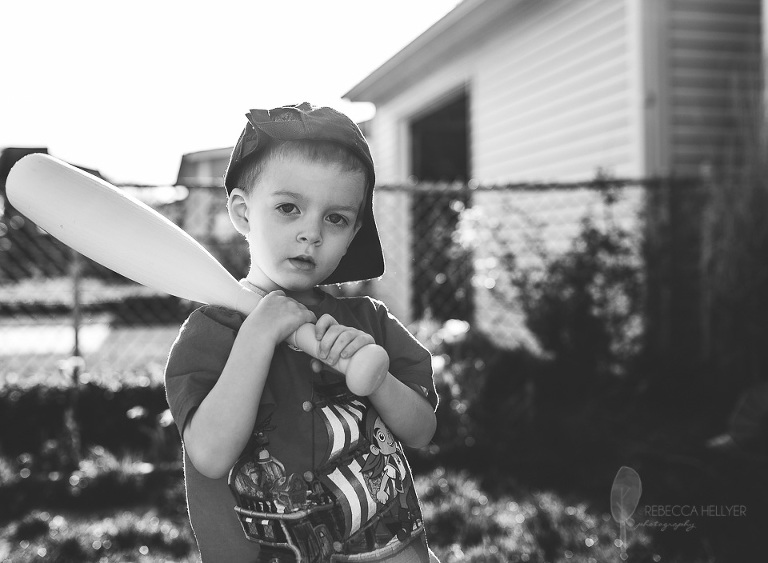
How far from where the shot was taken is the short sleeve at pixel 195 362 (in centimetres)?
119

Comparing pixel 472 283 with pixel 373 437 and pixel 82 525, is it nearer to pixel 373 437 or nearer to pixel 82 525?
pixel 82 525

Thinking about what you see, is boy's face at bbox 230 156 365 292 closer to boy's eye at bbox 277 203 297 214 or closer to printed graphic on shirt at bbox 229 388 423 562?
boy's eye at bbox 277 203 297 214

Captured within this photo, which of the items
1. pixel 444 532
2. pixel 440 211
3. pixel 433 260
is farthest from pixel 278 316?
pixel 440 211

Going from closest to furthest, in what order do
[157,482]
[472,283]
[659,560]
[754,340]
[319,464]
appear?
[319,464], [659,560], [157,482], [754,340], [472,283]

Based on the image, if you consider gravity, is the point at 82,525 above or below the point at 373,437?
below

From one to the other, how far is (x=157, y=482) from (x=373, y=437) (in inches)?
88.8

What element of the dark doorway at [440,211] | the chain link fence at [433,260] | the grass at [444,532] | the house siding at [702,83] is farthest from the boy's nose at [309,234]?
the house siding at [702,83]

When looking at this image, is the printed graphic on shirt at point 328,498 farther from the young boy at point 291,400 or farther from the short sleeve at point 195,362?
the short sleeve at point 195,362

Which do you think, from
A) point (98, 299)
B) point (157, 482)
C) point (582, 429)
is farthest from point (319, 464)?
point (98, 299)

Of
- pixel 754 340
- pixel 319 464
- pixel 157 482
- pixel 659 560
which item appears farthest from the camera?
pixel 754 340

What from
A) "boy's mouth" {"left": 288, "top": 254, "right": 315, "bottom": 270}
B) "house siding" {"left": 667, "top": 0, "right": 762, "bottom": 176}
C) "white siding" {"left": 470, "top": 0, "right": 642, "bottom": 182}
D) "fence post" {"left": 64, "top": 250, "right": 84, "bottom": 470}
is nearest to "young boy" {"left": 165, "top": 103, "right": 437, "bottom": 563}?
"boy's mouth" {"left": 288, "top": 254, "right": 315, "bottom": 270}

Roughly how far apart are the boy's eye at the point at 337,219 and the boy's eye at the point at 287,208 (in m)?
0.07

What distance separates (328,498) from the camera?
1.22m

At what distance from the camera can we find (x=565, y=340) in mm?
4828
